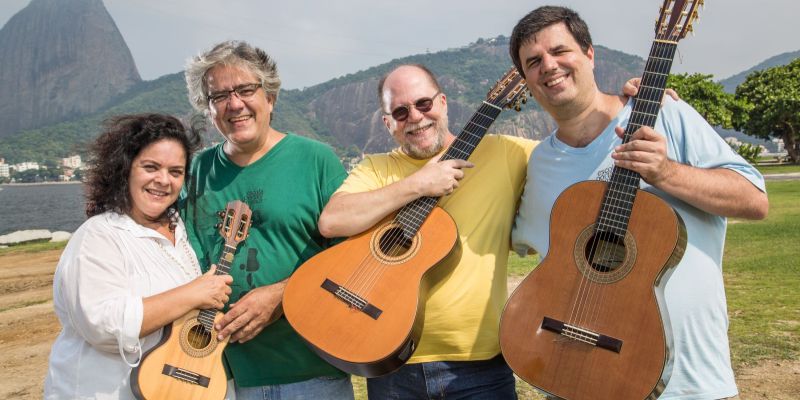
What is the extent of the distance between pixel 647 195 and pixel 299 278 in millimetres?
1834

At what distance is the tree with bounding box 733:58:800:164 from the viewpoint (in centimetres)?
5169

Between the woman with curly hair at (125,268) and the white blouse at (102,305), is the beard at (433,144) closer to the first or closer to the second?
the woman with curly hair at (125,268)

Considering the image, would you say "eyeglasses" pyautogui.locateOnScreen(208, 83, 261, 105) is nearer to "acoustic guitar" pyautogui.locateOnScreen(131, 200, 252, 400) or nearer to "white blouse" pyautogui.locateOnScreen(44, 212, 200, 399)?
"acoustic guitar" pyautogui.locateOnScreen(131, 200, 252, 400)

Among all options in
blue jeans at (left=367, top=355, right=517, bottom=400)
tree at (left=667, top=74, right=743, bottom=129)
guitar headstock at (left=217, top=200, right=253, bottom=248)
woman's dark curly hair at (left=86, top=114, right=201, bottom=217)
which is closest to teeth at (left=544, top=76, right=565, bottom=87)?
blue jeans at (left=367, top=355, right=517, bottom=400)

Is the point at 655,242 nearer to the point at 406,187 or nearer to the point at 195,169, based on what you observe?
the point at 406,187

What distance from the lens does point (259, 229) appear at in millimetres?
3521

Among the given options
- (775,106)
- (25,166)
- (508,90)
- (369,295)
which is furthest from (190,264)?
(25,166)

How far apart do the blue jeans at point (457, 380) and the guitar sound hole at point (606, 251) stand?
913 millimetres

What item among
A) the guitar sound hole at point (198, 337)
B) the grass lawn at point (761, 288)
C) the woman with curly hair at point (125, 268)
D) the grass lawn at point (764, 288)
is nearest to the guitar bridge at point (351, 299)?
the woman with curly hair at point (125, 268)

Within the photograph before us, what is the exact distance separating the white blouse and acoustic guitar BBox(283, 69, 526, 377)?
765 millimetres

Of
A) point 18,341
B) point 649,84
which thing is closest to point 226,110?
point 649,84

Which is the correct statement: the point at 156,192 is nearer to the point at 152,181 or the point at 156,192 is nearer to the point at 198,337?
the point at 152,181

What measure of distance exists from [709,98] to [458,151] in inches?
2374

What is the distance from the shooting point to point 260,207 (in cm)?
352
